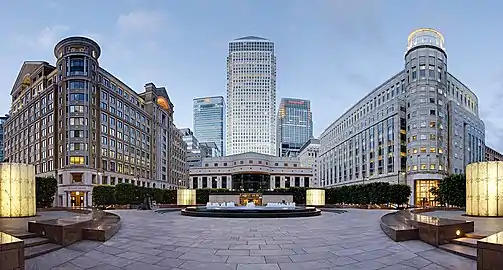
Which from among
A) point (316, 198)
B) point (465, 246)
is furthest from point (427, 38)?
point (465, 246)

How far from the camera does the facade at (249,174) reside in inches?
4724

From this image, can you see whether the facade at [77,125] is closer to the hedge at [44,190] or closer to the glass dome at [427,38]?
the hedge at [44,190]

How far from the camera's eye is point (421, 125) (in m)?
91.9

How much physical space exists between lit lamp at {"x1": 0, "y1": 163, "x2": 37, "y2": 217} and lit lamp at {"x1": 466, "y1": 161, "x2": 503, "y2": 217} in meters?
26.9

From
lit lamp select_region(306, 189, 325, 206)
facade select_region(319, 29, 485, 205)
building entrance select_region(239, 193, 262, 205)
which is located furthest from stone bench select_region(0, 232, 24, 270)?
facade select_region(319, 29, 485, 205)

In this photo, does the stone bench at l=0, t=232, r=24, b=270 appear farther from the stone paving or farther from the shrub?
the shrub

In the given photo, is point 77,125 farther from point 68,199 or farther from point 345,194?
point 345,194

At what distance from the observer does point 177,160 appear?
148 meters

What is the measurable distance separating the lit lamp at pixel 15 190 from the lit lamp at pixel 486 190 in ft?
88.2

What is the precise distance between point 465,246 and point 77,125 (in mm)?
83799

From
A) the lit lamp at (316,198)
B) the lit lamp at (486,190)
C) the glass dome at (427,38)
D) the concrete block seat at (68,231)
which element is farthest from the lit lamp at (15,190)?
the glass dome at (427,38)

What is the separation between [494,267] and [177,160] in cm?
14502

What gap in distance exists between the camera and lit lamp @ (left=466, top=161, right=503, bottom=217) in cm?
2011

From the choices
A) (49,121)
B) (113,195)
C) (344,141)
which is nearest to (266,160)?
(344,141)
